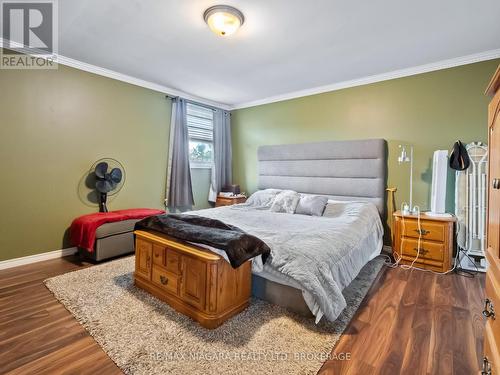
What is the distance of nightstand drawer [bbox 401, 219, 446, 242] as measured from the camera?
289 centimetres

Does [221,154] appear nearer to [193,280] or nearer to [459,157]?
[193,280]

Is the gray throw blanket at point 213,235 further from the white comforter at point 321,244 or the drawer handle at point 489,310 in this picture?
the drawer handle at point 489,310

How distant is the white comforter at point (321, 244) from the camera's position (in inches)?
71.2

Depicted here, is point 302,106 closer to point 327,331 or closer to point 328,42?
point 328,42

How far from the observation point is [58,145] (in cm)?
324

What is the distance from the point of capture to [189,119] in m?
4.67

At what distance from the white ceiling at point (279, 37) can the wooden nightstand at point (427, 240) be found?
193cm

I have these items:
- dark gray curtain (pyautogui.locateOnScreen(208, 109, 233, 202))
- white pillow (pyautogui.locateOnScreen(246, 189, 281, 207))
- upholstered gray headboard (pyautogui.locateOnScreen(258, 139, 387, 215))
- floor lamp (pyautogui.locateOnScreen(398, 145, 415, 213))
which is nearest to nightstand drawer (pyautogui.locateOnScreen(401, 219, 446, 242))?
floor lamp (pyautogui.locateOnScreen(398, 145, 415, 213))

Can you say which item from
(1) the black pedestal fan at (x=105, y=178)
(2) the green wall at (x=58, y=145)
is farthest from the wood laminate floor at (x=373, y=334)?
Result: (1) the black pedestal fan at (x=105, y=178)

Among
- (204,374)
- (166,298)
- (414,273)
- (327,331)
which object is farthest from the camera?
(414,273)

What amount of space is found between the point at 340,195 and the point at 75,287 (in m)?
3.42

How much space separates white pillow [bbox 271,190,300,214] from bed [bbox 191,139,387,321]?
1.14 ft

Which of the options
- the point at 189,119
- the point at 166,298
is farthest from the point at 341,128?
the point at 166,298

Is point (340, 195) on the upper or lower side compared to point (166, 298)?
upper
